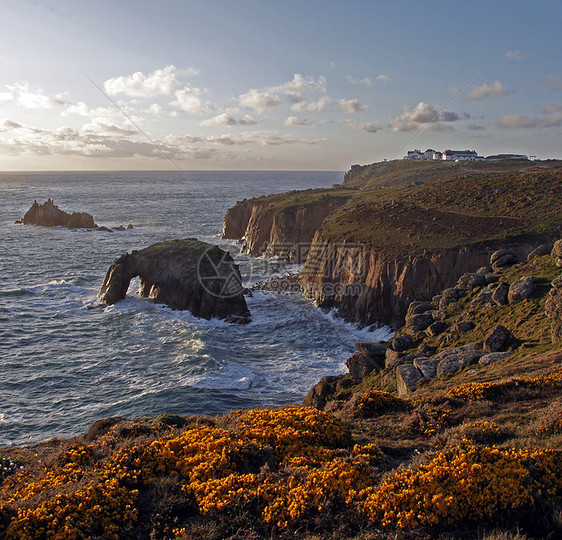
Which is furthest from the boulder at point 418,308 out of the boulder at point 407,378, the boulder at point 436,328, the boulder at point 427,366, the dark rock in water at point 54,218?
the dark rock in water at point 54,218

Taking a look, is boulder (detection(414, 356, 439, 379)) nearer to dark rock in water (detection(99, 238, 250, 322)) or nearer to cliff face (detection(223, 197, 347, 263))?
dark rock in water (detection(99, 238, 250, 322))

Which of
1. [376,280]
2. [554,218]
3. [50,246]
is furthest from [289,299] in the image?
[50,246]

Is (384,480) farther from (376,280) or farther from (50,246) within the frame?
(50,246)

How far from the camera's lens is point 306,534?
946 cm

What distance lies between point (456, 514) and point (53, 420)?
28691mm

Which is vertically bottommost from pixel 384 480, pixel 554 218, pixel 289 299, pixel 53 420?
pixel 53 420

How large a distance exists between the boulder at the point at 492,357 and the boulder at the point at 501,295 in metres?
7.27

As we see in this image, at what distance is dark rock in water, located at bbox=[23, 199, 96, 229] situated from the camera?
113938mm

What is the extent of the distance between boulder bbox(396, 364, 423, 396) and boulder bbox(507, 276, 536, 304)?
9.63m

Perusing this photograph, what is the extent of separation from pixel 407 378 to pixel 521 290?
11116 millimetres

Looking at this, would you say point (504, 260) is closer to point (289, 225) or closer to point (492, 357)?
point (492, 357)

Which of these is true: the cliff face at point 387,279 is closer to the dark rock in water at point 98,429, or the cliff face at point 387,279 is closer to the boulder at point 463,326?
the boulder at point 463,326

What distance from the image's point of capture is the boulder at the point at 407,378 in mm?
24234

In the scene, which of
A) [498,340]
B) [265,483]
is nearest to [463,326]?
[498,340]
